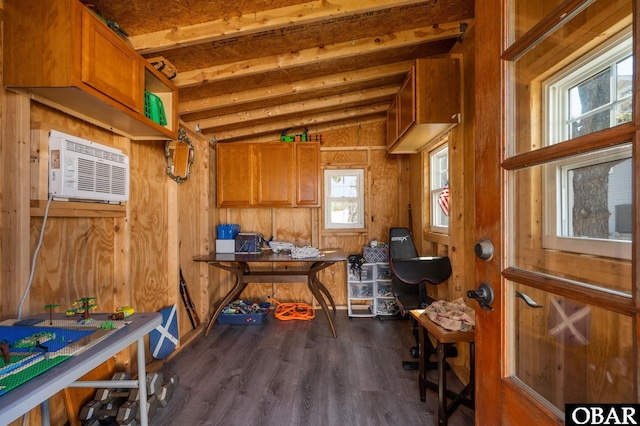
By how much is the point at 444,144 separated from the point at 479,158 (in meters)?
2.14

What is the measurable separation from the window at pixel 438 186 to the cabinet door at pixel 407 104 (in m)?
0.52

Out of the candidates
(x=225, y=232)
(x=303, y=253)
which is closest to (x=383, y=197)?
(x=303, y=253)

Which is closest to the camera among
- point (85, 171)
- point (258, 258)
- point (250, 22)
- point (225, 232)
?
point (85, 171)

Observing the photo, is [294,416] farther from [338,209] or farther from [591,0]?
[338,209]

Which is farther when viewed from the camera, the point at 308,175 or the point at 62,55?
the point at 308,175

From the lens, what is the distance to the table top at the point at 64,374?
725mm

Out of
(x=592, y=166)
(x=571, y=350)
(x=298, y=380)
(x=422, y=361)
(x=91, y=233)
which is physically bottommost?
(x=298, y=380)

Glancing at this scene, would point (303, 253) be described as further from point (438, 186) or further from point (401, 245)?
point (438, 186)

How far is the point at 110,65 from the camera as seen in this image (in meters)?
1.53

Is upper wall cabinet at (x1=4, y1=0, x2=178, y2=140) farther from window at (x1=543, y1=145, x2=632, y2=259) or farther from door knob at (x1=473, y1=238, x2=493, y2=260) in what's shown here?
window at (x1=543, y1=145, x2=632, y2=259)

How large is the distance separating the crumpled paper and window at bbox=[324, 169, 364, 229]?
2.24 m

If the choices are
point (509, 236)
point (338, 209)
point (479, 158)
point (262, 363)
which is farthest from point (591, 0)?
point (338, 209)

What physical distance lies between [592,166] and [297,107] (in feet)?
9.93

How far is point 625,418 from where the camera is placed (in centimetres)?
60
